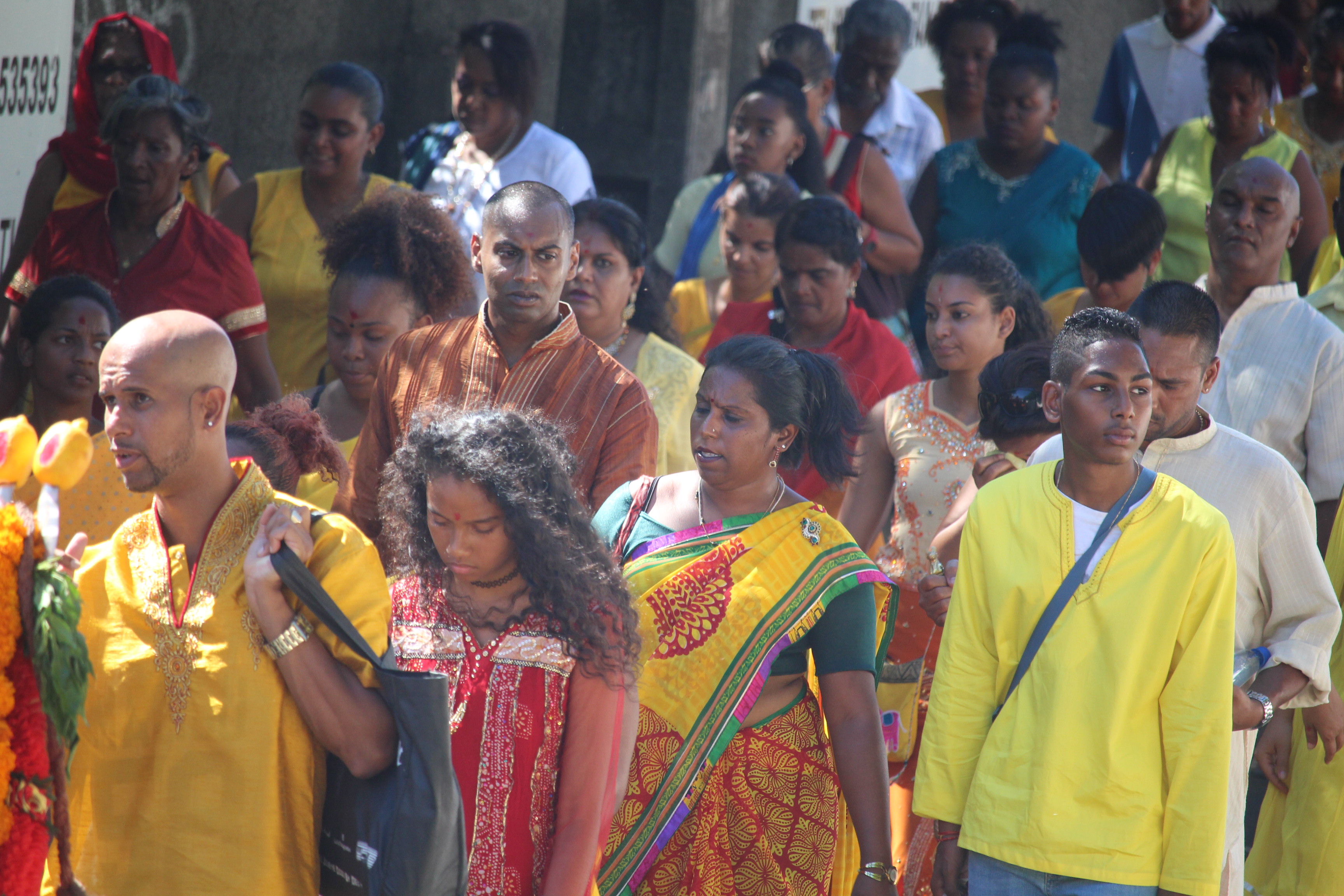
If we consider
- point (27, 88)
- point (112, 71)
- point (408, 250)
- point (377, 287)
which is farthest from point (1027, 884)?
point (112, 71)

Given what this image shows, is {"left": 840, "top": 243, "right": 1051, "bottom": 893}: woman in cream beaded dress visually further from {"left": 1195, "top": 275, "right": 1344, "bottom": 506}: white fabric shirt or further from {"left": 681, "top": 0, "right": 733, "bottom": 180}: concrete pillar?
{"left": 681, "top": 0, "right": 733, "bottom": 180}: concrete pillar

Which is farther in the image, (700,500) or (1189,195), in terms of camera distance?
(1189,195)

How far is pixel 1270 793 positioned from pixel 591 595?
272cm

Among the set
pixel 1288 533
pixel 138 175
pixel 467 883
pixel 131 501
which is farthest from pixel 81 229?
pixel 1288 533

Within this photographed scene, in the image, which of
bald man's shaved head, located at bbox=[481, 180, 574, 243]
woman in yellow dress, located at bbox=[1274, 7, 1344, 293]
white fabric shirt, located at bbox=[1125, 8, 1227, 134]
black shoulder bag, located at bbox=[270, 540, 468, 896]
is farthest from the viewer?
white fabric shirt, located at bbox=[1125, 8, 1227, 134]

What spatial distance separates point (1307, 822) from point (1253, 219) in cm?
203

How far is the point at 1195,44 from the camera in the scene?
8344mm

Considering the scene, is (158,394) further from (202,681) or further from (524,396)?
(524,396)

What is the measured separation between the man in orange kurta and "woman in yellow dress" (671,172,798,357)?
1868 millimetres

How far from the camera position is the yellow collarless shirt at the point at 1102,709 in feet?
11.3

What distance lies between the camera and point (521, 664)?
10.5 ft

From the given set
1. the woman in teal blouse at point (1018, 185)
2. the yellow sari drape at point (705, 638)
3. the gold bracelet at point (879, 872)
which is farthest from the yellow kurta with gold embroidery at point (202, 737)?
the woman in teal blouse at point (1018, 185)

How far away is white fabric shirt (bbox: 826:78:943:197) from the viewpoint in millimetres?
7934

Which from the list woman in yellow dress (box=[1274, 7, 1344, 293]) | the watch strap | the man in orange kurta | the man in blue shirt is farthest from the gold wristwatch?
the man in blue shirt
